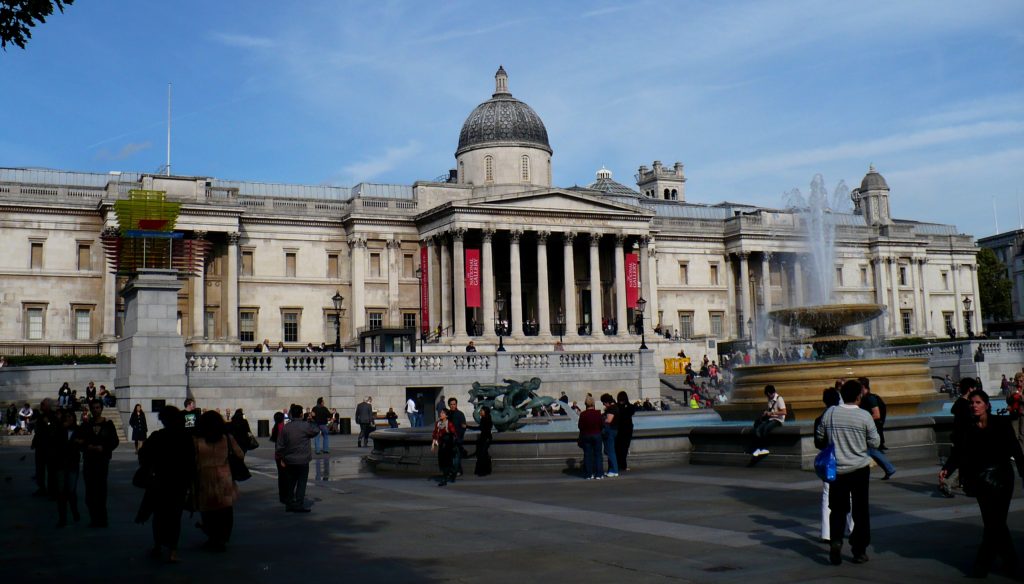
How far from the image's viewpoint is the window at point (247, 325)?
217ft

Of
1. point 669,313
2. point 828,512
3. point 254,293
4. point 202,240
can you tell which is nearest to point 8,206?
point 202,240

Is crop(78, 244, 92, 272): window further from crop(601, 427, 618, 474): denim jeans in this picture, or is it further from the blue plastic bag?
the blue plastic bag

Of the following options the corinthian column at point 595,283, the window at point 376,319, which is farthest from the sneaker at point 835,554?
the window at point 376,319

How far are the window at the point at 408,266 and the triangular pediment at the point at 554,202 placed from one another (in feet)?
24.6

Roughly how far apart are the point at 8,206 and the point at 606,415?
51301mm

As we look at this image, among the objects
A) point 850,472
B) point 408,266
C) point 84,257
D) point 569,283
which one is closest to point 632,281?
point 569,283

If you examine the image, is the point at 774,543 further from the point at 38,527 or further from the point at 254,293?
the point at 254,293

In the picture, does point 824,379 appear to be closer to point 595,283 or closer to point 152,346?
point 152,346

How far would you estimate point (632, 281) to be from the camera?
228 ft

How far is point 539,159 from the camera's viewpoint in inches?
2820

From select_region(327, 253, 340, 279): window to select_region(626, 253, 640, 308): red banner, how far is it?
19732 millimetres

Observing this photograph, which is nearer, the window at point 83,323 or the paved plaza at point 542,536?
the paved plaza at point 542,536

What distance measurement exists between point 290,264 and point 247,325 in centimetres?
497

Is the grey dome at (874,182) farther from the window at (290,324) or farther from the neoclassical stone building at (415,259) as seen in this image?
the window at (290,324)
